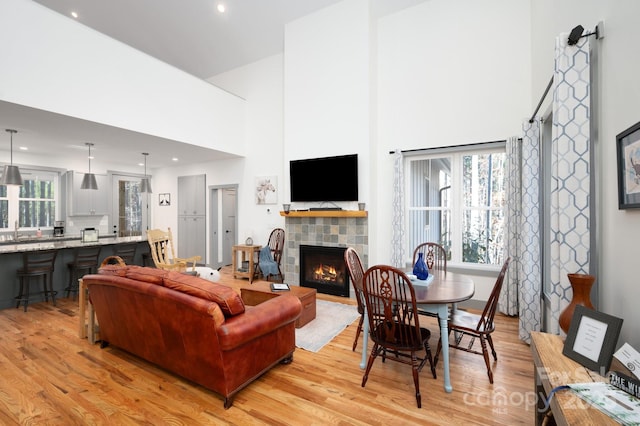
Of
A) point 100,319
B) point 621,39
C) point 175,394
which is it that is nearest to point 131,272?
point 100,319

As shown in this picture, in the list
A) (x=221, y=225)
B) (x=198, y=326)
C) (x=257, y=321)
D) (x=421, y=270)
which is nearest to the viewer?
(x=198, y=326)

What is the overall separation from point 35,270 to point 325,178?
4.48 m

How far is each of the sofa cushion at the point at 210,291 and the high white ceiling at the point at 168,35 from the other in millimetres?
3113

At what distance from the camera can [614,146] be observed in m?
1.63

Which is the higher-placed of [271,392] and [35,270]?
[35,270]

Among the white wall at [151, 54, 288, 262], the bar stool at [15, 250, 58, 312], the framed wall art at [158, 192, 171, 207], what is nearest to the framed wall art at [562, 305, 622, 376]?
the white wall at [151, 54, 288, 262]

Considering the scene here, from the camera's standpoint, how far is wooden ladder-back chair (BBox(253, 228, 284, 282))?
5945 mm

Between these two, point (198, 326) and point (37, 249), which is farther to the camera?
point (37, 249)

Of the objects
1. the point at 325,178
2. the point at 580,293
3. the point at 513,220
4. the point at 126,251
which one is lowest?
the point at 126,251

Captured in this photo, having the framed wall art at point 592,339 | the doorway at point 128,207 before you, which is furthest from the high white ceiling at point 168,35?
the framed wall art at point 592,339

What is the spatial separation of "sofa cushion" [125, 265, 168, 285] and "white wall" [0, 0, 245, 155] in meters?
2.49

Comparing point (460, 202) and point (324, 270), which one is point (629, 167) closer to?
point (460, 202)

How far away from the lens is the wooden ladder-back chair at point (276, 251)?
5945 millimetres

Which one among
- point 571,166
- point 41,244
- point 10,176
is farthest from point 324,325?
point 10,176
